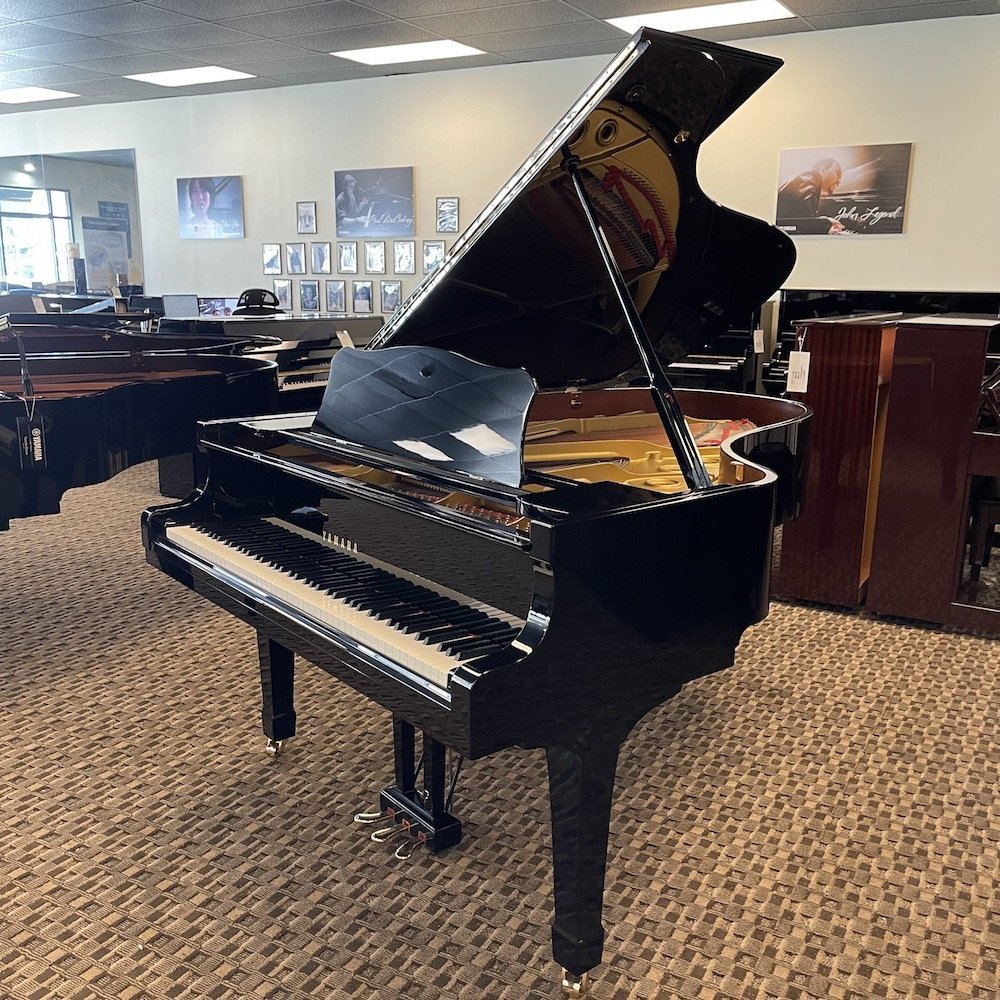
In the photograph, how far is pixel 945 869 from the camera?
7.32ft

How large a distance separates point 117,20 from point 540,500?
19.2 ft

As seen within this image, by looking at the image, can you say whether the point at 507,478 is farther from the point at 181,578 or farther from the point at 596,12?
the point at 596,12

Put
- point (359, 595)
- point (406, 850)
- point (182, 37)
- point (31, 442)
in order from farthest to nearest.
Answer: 1. point (182, 37)
2. point (31, 442)
3. point (406, 850)
4. point (359, 595)

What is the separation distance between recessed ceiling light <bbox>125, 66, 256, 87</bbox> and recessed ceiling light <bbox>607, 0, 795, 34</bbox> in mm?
3510

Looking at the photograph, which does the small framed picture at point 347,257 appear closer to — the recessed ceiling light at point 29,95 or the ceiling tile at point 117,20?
the ceiling tile at point 117,20

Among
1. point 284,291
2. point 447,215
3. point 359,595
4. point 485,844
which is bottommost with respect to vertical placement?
point 485,844

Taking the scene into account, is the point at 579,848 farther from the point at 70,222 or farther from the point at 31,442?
the point at 70,222

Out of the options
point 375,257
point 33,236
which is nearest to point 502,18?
point 375,257

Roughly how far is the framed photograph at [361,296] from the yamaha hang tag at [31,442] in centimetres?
509

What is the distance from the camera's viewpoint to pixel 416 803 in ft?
7.50

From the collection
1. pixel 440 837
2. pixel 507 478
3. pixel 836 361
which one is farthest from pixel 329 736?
pixel 836 361

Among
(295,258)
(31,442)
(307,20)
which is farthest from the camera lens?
(295,258)

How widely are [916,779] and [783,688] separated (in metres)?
0.64

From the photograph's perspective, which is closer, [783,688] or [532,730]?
[532,730]
